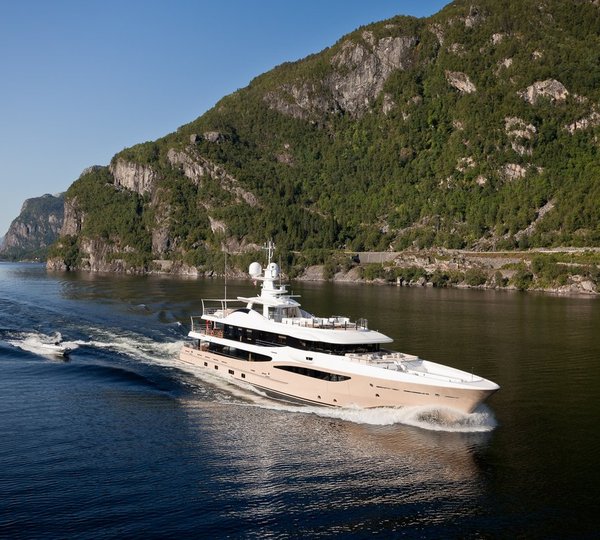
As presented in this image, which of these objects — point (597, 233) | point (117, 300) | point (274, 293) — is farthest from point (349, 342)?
point (597, 233)

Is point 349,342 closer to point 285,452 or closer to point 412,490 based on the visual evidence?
point 285,452

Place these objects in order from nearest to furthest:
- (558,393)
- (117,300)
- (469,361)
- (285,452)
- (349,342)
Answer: (285,452) < (349,342) < (558,393) < (469,361) < (117,300)

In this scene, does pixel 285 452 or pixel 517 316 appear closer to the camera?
pixel 285 452

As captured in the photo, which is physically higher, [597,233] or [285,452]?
[597,233]

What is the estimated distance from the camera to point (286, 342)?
44500mm

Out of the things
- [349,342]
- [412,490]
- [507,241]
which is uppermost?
[507,241]

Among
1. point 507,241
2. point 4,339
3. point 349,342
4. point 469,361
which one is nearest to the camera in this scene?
point 349,342

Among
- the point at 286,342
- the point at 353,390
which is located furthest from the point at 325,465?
the point at 286,342

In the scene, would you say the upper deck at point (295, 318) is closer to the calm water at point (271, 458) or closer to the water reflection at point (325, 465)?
the calm water at point (271, 458)

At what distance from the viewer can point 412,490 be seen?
2847cm

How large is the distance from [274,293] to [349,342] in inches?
417

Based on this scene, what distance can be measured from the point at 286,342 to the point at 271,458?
1359 centimetres

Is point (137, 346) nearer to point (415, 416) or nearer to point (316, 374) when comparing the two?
point (316, 374)

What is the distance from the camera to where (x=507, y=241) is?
180375 mm
